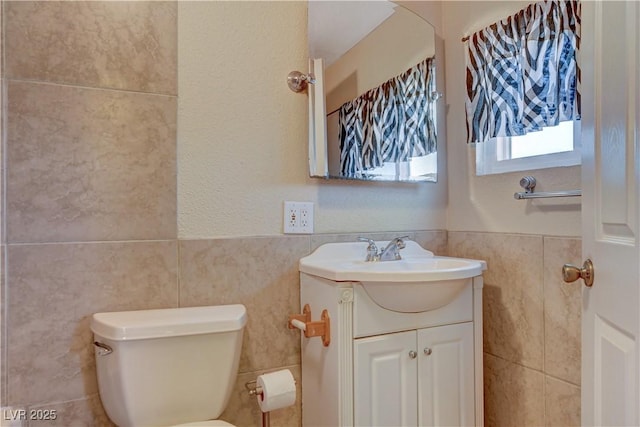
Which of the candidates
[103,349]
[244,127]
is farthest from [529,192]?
[103,349]

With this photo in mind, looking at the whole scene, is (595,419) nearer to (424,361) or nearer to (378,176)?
(424,361)

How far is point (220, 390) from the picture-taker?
120 centimetres

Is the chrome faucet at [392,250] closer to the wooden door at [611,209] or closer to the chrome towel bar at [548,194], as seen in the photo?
the chrome towel bar at [548,194]

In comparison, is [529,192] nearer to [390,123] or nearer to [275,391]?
[390,123]

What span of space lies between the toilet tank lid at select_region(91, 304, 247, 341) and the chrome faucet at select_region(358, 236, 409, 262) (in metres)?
0.53

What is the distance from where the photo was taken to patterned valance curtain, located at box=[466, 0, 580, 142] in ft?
4.24

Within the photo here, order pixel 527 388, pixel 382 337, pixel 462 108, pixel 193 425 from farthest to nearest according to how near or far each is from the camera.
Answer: pixel 462 108
pixel 527 388
pixel 382 337
pixel 193 425

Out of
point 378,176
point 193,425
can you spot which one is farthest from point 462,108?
point 193,425

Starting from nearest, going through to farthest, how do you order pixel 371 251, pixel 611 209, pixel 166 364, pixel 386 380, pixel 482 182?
pixel 611 209 < pixel 166 364 < pixel 386 380 < pixel 371 251 < pixel 482 182

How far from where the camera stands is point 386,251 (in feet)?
5.04

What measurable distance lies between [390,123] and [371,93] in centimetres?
15

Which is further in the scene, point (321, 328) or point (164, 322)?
point (321, 328)

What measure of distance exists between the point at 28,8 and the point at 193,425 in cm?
132

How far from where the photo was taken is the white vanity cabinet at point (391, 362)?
121cm
